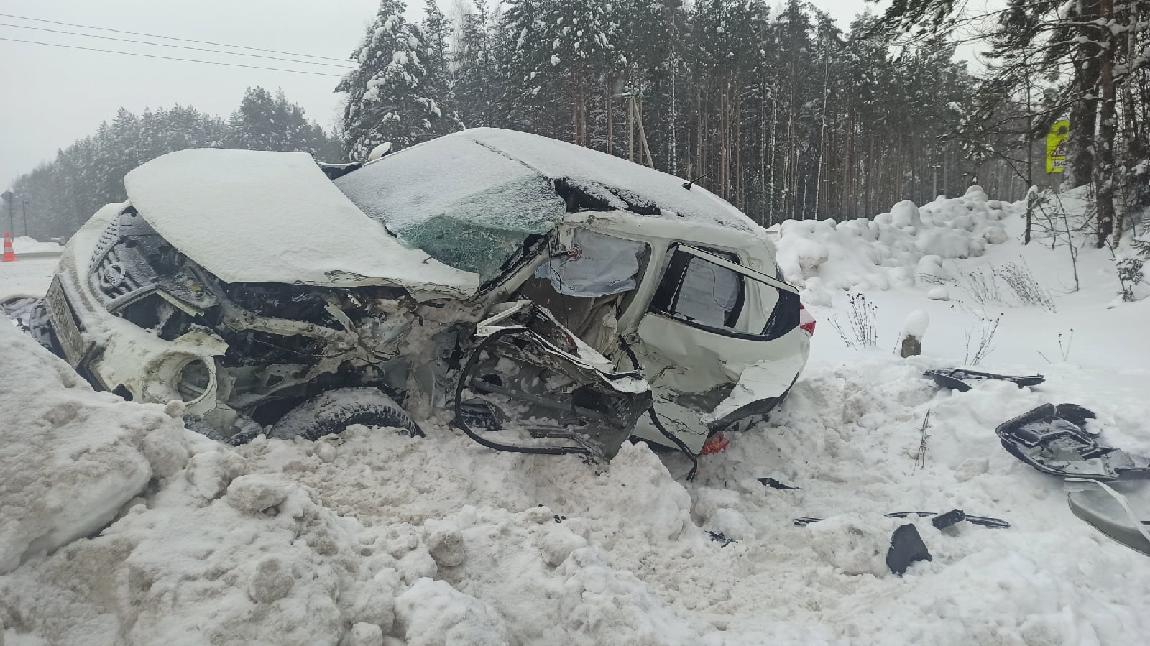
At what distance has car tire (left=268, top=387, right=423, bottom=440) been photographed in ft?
9.05

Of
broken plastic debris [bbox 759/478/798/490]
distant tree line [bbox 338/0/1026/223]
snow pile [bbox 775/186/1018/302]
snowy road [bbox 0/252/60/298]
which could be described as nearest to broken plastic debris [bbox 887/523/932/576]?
broken plastic debris [bbox 759/478/798/490]

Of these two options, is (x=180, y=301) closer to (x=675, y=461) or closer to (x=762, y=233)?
(x=675, y=461)

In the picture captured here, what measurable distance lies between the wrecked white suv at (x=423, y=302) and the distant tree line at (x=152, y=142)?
38069 millimetres

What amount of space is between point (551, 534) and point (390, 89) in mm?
23690

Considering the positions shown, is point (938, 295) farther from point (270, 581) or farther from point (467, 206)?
point (270, 581)

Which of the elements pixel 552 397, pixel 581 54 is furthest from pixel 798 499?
pixel 581 54

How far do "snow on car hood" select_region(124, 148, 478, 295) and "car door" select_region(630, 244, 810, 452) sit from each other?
1294 mm

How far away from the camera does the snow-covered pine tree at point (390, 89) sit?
75.1ft

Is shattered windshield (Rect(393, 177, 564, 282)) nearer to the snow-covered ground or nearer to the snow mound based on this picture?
the snow-covered ground

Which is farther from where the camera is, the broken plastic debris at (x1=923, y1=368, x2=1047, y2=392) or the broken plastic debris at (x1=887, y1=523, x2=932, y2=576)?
the broken plastic debris at (x1=923, y1=368, x2=1047, y2=392)

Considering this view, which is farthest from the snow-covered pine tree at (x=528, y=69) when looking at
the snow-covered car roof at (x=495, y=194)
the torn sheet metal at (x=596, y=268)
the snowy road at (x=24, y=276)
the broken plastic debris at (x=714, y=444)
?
the broken plastic debris at (x=714, y=444)

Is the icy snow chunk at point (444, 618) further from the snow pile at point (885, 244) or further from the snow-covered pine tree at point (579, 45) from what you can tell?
the snow-covered pine tree at point (579, 45)

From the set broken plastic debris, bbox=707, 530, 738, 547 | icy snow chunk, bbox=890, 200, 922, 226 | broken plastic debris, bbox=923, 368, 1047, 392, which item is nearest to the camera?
broken plastic debris, bbox=707, 530, 738, 547

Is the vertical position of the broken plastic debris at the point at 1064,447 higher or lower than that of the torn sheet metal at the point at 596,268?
lower
